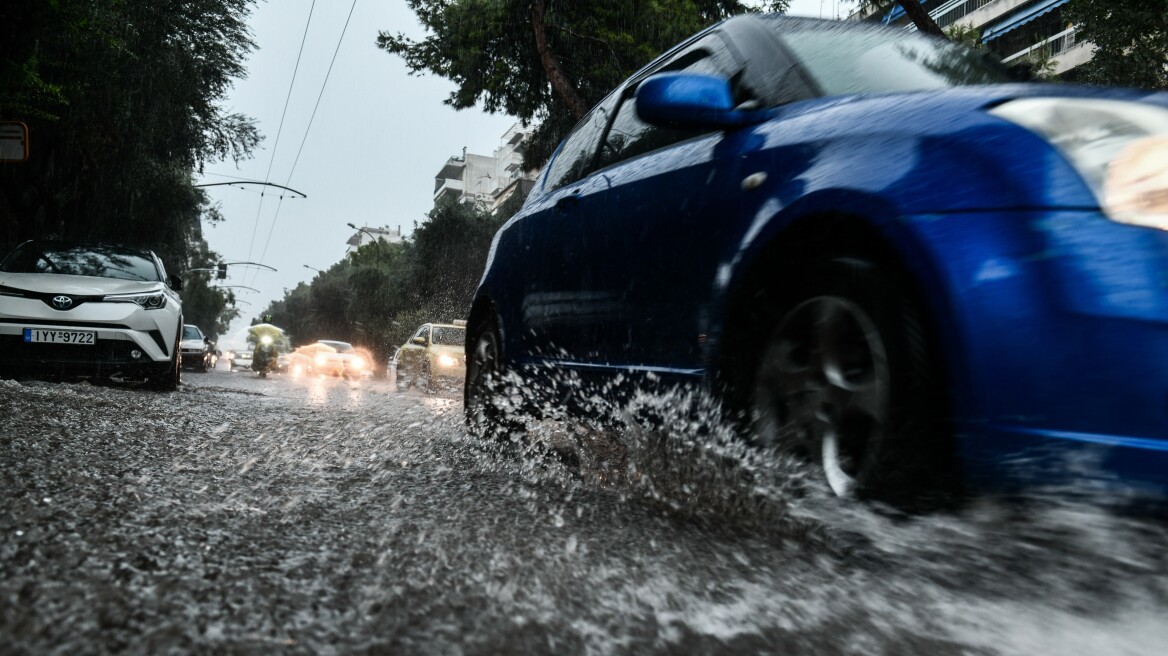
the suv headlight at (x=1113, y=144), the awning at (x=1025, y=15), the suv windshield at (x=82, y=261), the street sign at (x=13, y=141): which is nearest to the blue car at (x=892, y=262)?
the suv headlight at (x=1113, y=144)

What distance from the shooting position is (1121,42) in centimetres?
1423

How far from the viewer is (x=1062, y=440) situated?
177cm

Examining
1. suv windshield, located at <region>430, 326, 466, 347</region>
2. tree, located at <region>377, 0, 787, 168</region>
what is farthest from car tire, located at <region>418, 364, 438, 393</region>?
tree, located at <region>377, 0, 787, 168</region>

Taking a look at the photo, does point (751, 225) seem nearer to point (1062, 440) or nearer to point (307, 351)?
point (1062, 440)

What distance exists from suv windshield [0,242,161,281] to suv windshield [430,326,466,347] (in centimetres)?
790

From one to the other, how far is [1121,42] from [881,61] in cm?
1384

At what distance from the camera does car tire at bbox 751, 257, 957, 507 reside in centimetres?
199

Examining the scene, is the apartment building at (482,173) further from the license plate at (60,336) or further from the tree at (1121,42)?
the license plate at (60,336)

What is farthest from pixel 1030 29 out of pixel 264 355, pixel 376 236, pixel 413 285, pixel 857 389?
pixel 376 236

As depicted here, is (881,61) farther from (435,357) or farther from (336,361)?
(336,361)

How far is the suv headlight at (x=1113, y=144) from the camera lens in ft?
6.03

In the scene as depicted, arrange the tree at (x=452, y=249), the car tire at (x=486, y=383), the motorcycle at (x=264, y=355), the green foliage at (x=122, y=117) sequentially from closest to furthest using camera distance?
the car tire at (x=486, y=383) < the green foliage at (x=122, y=117) < the motorcycle at (x=264, y=355) < the tree at (x=452, y=249)

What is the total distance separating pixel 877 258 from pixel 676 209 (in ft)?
2.94

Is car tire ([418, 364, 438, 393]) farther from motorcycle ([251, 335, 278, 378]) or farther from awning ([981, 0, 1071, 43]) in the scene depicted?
awning ([981, 0, 1071, 43])
